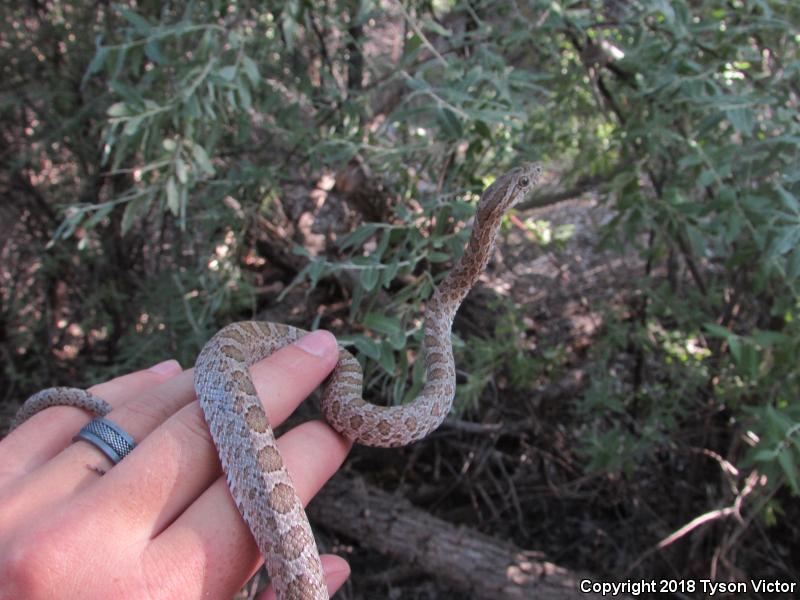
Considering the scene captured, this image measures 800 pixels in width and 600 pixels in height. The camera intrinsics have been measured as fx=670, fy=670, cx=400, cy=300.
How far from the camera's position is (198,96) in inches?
123

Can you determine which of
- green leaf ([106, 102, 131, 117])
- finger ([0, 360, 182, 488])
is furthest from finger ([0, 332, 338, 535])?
green leaf ([106, 102, 131, 117])

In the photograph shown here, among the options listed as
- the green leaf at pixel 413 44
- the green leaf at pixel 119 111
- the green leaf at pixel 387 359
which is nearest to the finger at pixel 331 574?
the green leaf at pixel 387 359

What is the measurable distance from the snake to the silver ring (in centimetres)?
25

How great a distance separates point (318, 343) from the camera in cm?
225

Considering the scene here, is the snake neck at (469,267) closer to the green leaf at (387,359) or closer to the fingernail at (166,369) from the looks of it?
the green leaf at (387,359)

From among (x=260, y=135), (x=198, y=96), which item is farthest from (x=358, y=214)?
(x=198, y=96)

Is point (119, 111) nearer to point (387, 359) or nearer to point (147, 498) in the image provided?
point (387, 359)

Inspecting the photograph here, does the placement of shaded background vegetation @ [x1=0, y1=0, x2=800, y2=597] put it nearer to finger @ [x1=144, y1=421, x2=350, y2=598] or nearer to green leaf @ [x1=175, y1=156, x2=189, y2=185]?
green leaf @ [x1=175, y1=156, x2=189, y2=185]

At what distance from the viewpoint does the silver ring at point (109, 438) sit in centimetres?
197

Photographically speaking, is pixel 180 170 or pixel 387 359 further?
pixel 180 170

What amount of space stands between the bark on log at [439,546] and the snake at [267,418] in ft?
6.24

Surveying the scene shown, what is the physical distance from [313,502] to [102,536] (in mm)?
2655

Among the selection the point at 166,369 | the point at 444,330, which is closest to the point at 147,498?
the point at 166,369

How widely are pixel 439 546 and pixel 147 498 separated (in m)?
2.57
